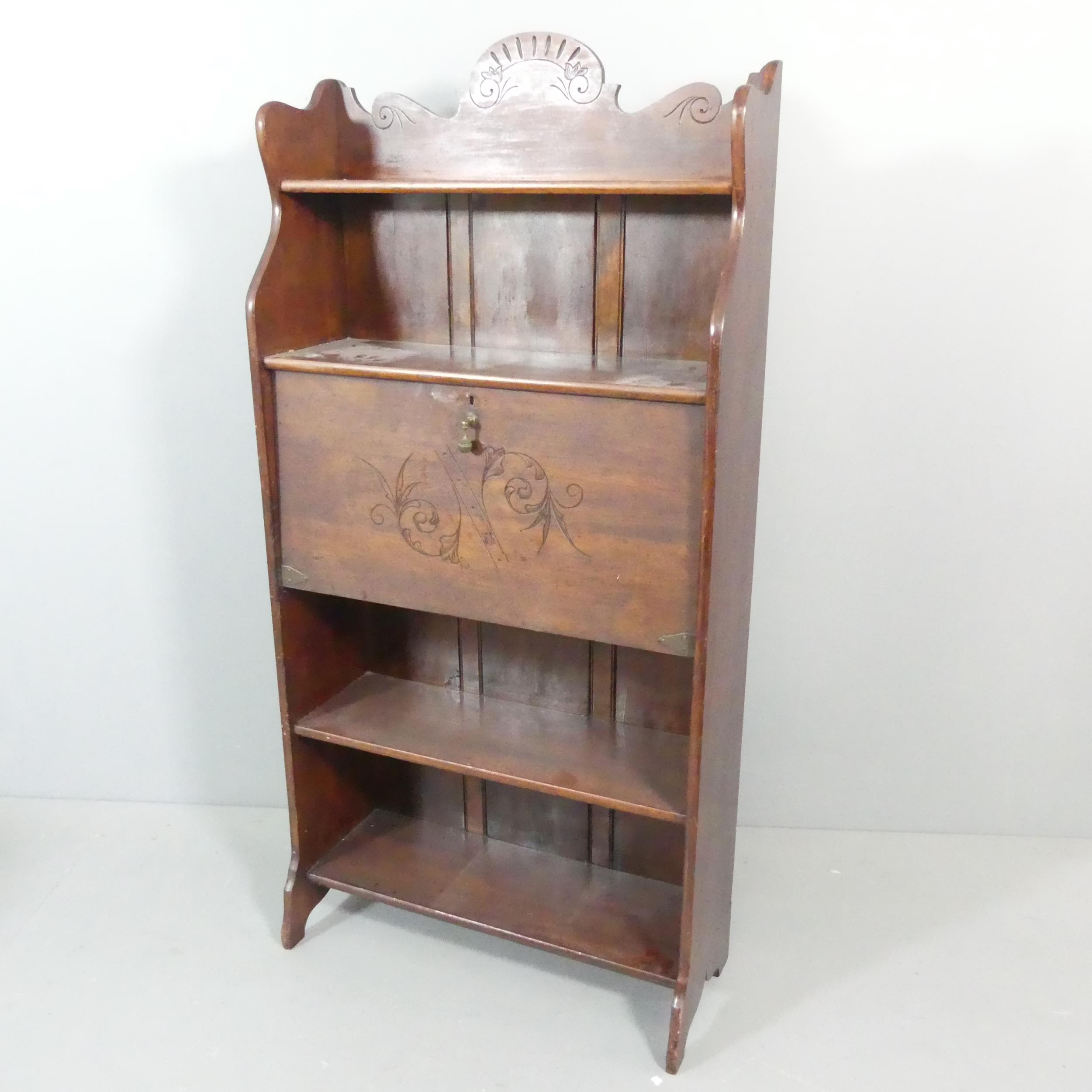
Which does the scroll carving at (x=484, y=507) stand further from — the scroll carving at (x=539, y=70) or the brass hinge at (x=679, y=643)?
the scroll carving at (x=539, y=70)

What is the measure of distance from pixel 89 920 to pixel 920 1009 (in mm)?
1719

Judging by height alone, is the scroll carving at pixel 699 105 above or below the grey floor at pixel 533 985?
above

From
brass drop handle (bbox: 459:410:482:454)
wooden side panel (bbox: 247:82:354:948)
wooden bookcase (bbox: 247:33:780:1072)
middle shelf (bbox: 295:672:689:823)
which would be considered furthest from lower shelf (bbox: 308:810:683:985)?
brass drop handle (bbox: 459:410:482:454)

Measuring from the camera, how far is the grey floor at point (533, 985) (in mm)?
1854

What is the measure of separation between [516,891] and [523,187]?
4.50ft

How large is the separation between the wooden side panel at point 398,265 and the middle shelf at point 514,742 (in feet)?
2.44

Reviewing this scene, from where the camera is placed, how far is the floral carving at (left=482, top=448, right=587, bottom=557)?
5.51 feet

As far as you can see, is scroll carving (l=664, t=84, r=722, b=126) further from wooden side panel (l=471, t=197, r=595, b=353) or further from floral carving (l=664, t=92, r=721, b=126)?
wooden side panel (l=471, t=197, r=595, b=353)

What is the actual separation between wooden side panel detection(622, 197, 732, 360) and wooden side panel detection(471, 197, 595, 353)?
8 cm

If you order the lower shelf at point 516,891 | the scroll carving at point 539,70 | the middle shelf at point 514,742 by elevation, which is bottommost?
the lower shelf at point 516,891

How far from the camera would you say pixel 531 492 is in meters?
1.69

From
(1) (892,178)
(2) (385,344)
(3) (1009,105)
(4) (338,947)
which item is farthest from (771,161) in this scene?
(4) (338,947)

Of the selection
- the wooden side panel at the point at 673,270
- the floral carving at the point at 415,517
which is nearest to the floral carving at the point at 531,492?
the floral carving at the point at 415,517

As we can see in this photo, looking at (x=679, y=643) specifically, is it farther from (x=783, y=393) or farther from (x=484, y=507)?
(x=783, y=393)
